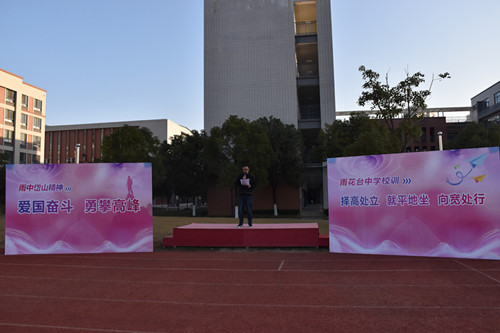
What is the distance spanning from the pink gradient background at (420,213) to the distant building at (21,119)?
175ft

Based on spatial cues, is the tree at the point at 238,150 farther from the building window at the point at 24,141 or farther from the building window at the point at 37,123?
the building window at the point at 37,123

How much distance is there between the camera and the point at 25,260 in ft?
30.6

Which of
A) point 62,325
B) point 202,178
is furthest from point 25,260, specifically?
point 202,178

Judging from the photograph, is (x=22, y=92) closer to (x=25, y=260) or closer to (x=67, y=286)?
(x=25, y=260)

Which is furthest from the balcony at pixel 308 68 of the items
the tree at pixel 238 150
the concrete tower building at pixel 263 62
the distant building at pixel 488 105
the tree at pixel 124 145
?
the distant building at pixel 488 105

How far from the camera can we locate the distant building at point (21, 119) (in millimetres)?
51656

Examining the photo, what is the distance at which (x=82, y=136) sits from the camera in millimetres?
79938

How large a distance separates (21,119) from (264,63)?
37976 mm

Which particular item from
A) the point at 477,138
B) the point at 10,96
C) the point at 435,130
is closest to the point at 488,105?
the point at 435,130

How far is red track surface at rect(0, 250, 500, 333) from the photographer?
4.56 meters

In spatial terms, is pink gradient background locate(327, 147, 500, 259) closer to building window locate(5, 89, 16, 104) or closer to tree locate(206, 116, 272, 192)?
tree locate(206, 116, 272, 192)

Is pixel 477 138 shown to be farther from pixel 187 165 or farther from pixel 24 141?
pixel 24 141

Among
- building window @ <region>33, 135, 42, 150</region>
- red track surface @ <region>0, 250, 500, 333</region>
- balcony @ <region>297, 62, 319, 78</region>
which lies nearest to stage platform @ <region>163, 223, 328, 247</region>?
red track surface @ <region>0, 250, 500, 333</region>

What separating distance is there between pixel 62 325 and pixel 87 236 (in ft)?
19.4
